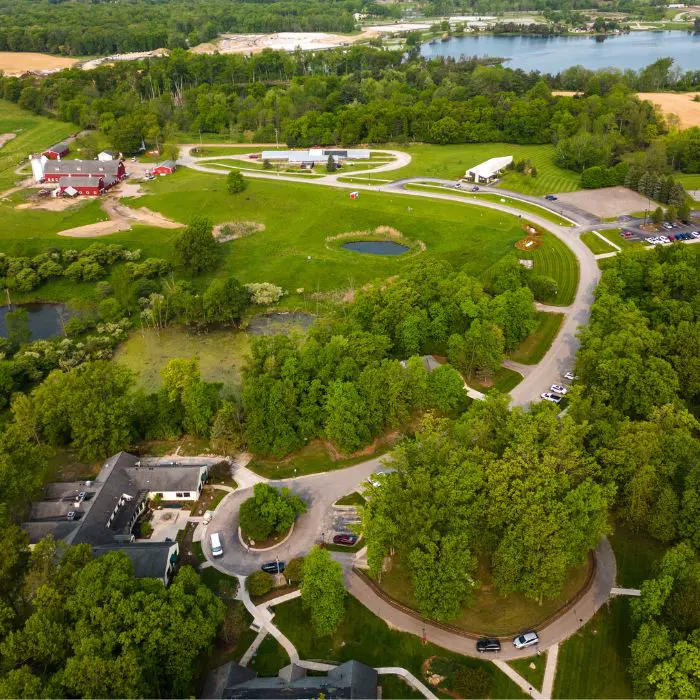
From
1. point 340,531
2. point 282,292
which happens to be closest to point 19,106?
point 282,292

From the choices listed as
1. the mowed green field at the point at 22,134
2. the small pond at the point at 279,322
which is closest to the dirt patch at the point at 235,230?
the small pond at the point at 279,322

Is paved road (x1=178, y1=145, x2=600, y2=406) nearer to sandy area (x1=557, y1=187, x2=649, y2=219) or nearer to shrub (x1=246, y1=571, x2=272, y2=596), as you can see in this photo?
sandy area (x1=557, y1=187, x2=649, y2=219)

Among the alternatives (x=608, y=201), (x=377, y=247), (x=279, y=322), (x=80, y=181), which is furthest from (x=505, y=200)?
(x=80, y=181)

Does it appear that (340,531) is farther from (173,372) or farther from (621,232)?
(621,232)

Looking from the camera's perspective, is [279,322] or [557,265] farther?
[557,265]

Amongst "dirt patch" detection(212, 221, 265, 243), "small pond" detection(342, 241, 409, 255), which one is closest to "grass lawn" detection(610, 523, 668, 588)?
"small pond" detection(342, 241, 409, 255)

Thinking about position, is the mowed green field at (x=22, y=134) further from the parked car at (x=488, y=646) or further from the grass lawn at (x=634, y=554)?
the grass lawn at (x=634, y=554)

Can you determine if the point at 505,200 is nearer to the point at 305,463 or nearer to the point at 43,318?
the point at 305,463

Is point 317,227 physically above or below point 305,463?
above
